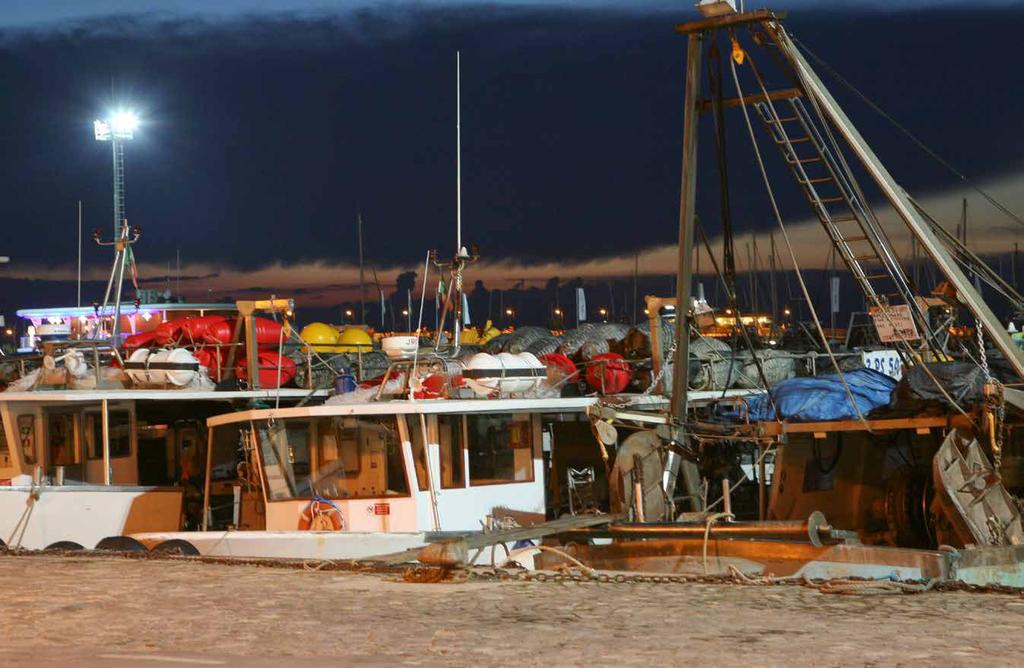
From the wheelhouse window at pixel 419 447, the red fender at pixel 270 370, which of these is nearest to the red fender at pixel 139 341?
the red fender at pixel 270 370

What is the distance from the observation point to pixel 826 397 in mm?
16875

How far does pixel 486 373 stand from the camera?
15.9 meters

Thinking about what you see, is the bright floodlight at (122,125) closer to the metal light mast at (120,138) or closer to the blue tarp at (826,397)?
the metal light mast at (120,138)

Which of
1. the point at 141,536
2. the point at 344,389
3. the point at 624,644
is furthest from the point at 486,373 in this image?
the point at 624,644

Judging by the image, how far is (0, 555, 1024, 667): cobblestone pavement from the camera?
7.59 metres

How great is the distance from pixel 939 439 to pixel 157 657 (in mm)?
10160

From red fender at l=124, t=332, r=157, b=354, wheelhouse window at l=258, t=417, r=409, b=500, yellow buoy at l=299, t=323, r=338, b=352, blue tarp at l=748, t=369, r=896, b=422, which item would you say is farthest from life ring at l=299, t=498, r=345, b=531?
yellow buoy at l=299, t=323, r=338, b=352

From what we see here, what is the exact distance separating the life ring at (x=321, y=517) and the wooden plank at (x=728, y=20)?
261 inches

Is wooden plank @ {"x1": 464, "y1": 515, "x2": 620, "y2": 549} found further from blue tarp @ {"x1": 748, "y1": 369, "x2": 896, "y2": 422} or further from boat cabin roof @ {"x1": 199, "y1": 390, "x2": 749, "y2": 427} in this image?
blue tarp @ {"x1": 748, "y1": 369, "x2": 896, "y2": 422}

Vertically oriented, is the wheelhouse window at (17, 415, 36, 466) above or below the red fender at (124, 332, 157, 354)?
below

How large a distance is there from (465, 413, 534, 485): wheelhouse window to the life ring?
158 cm

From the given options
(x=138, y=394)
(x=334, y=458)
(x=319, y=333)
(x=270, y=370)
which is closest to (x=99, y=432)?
(x=138, y=394)

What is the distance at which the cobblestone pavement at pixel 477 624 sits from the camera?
7.59 metres

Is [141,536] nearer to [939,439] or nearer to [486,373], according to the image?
[486,373]
